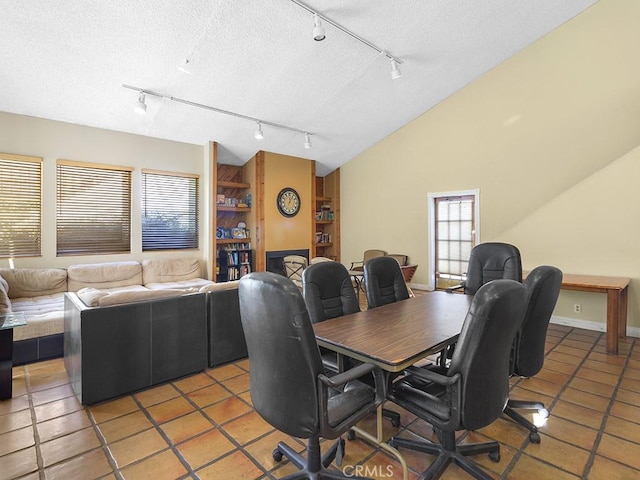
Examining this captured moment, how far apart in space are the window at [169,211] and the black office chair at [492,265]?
4.59 metres

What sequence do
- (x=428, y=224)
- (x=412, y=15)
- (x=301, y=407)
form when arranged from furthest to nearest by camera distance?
(x=428, y=224)
(x=412, y=15)
(x=301, y=407)

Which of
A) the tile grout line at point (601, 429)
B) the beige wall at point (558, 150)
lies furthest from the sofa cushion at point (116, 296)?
the beige wall at point (558, 150)

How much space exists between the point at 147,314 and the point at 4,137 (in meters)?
3.69

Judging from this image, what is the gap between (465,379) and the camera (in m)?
1.50

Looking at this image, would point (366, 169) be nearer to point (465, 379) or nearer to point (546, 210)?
point (546, 210)

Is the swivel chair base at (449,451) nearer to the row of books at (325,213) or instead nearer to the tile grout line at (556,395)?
the tile grout line at (556,395)

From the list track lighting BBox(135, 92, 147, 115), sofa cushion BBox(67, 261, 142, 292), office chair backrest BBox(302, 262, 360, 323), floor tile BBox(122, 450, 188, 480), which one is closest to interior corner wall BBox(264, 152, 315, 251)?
sofa cushion BBox(67, 261, 142, 292)

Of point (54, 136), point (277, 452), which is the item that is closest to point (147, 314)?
point (277, 452)

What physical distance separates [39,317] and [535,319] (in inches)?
173

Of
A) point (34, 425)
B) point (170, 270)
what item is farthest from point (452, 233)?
point (34, 425)

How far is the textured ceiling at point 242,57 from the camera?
325 cm

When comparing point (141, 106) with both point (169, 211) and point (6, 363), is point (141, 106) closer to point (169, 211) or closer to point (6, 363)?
point (169, 211)

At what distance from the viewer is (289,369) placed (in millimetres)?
1418

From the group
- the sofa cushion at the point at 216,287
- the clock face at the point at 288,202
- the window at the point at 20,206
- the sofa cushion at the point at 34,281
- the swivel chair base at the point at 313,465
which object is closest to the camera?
the swivel chair base at the point at 313,465
